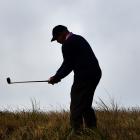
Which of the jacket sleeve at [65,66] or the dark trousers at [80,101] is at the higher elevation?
the jacket sleeve at [65,66]

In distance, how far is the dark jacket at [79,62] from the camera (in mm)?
11047

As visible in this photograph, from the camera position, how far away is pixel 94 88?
11219 mm

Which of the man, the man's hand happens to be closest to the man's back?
the man

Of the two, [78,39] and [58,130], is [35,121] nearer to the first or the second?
[58,130]

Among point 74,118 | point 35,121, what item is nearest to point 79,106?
point 74,118

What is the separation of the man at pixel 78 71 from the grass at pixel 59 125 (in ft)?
1.12

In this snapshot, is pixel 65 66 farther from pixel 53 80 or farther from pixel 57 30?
pixel 57 30

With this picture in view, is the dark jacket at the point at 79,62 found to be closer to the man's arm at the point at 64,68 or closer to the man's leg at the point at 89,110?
the man's arm at the point at 64,68

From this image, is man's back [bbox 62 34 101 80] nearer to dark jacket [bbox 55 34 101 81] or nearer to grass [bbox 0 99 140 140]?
dark jacket [bbox 55 34 101 81]

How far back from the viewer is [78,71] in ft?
36.4

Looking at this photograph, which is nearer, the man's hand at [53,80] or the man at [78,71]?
the man at [78,71]

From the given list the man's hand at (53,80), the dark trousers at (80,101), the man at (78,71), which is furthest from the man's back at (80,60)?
the man's hand at (53,80)

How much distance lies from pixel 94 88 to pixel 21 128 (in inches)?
62.4

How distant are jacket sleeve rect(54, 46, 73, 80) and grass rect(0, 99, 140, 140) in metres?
0.84
